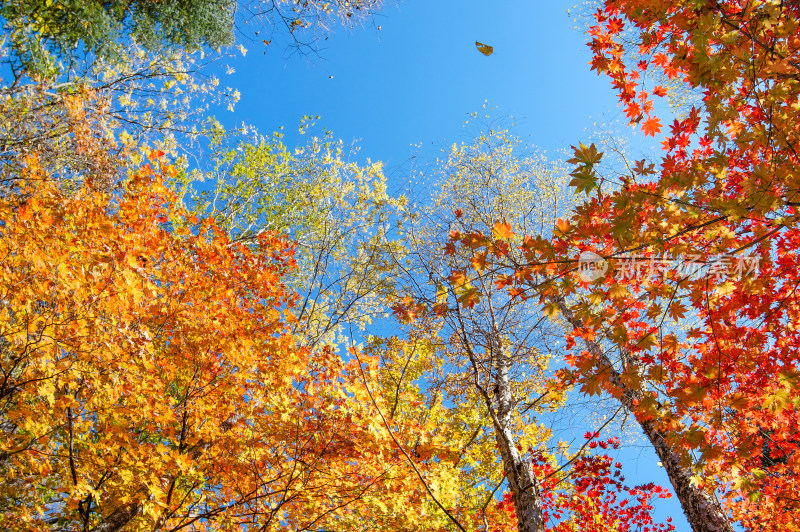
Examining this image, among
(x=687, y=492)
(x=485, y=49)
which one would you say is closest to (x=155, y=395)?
(x=485, y=49)

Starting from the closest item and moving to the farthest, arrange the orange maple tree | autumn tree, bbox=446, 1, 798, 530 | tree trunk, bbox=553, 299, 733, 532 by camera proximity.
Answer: autumn tree, bbox=446, 1, 798, 530
the orange maple tree
tree trunk, bbox=553, 299, 733, 532

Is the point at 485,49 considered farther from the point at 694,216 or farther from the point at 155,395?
the point at 155,395

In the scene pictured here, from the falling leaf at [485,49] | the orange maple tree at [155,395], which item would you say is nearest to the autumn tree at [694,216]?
the falling leaf at [485,49]

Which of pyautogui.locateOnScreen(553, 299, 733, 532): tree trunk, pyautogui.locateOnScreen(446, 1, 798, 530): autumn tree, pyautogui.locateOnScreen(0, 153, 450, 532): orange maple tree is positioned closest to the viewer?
pyautogui.locateOnScreen(446, 1, 798, 530): autumn tree

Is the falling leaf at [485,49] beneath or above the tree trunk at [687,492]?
above

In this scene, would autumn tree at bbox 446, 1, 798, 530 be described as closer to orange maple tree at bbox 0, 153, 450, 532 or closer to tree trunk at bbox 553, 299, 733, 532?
tree trunk at bbox 553, 299, 733, 532

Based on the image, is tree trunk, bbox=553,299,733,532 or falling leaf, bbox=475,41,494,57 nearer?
falling leaf, bbox=475,41,494,57

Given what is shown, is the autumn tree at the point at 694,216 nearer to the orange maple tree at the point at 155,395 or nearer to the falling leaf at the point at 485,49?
the falling leaf at the point at 485,49


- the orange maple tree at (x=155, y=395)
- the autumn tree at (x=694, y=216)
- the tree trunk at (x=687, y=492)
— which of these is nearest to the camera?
the autumn tree at (x=694, y=216)

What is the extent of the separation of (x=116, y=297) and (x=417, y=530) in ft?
16.9

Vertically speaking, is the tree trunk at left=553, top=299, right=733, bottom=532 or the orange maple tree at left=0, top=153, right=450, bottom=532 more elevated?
the orange maple tree at left=0, top=153, right=450, bottom=532

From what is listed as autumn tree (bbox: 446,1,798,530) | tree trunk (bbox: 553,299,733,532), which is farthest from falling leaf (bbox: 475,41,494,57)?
tree trunk (bbox: 553,299,733,532)

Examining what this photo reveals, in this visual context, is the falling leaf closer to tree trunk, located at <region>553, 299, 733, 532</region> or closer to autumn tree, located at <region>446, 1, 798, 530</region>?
autumn tree, located at <region>446, 1, 798, 530</region>

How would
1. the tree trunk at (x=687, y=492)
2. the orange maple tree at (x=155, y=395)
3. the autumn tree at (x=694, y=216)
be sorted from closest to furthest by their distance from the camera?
1. the autumn tree at (x=694, y=216)
2. the orange maple tree at (x=155, y=395)
3. the tree trunk at (x=687, y=492)
